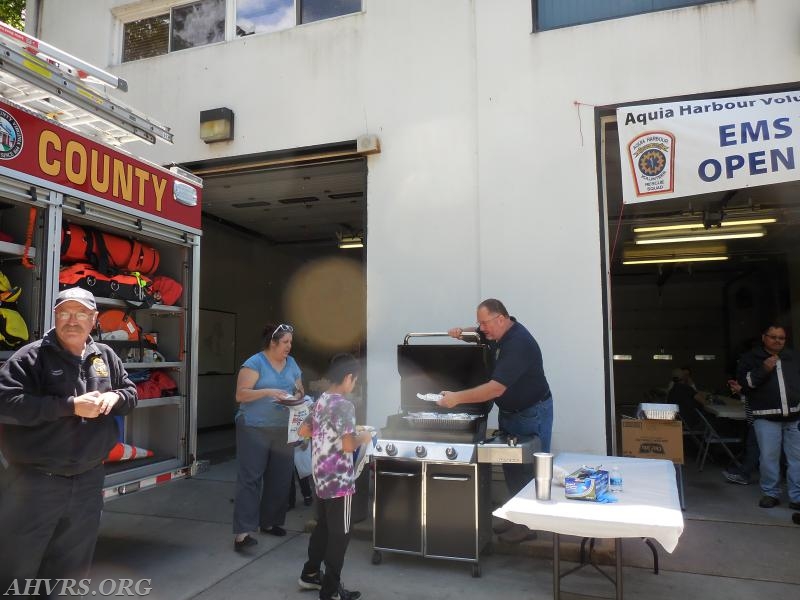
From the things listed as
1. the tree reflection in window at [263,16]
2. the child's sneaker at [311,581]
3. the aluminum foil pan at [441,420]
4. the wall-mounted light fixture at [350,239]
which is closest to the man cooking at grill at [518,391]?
the aluminum foil pan at [441,420]

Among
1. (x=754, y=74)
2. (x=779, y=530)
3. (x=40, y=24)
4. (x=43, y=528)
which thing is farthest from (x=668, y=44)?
(x=40, y=24)

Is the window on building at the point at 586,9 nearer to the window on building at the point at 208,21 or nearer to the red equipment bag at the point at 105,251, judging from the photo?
the window on building at the point at 208,21

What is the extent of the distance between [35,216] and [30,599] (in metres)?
2.26

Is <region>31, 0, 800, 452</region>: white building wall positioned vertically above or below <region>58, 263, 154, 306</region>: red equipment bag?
above

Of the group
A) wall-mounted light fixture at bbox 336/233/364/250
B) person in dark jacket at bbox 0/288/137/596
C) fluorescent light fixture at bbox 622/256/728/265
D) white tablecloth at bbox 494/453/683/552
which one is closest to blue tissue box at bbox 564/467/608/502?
white tablecloth at bbox 494/453/683/552

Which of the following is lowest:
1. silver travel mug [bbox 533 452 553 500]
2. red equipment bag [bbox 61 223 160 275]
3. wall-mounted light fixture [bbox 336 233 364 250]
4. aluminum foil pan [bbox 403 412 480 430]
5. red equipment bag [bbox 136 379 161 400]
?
silver travel mug [bbox 533 452 553 500]

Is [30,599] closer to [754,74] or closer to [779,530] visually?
[779,530]

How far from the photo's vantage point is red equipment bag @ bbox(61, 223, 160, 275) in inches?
163

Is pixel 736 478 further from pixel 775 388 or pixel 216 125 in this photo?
pixel 216 125

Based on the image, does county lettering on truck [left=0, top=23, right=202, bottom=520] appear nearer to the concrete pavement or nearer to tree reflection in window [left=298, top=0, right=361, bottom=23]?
the concrete pavement

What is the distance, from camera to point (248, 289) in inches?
511

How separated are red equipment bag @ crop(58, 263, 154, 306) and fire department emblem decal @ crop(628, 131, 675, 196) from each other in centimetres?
466

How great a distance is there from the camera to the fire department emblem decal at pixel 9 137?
3.41m

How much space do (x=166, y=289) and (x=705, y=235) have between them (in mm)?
9512
